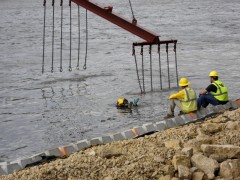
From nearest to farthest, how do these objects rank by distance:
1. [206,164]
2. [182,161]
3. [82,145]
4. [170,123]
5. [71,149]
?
[206,164], [182,161], [71,149], [82,145], [170,123]

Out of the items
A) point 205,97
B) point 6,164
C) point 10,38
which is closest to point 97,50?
point 10,38

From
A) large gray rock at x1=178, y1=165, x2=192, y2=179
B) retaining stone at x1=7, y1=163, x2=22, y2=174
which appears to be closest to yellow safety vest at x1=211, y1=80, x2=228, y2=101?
large gray rock at x1=178, y1=165, x2=192, y2=179

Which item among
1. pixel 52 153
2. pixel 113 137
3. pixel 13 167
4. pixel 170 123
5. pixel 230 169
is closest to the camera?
pixel 230 169

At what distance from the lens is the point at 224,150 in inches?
409

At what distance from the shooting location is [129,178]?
10242 millimetres

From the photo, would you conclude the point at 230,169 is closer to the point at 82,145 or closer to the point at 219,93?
the point at 82,145

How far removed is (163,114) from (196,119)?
4841 millimetres

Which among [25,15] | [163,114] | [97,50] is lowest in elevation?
[163,114]

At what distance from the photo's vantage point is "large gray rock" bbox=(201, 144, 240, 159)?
10320 mm

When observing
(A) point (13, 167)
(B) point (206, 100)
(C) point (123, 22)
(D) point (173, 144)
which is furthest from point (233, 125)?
(C) point (123, 22)

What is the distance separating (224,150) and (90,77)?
62.0 ft

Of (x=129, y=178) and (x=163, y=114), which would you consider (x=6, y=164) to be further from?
(x=163, y=114)

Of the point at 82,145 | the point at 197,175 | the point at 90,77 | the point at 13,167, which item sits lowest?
the point at 13,167

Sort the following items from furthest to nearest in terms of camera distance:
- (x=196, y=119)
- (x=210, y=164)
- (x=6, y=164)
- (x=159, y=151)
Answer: (x=196, y=119) → (x=6, y=164) → (x=159, y=151) → (x=210, y=164)
